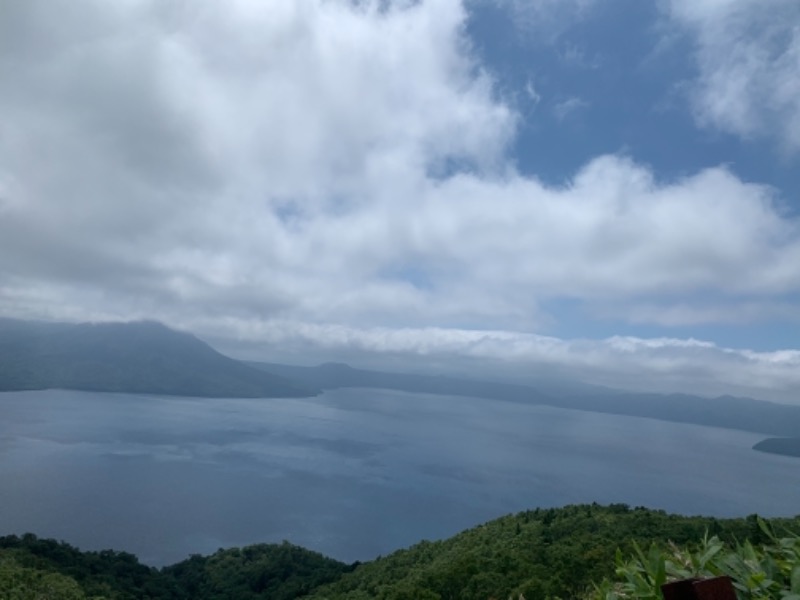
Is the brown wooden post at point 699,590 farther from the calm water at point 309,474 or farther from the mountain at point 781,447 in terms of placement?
the mountain at point 781,447

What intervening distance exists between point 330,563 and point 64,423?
9232cm

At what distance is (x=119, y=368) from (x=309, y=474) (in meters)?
115

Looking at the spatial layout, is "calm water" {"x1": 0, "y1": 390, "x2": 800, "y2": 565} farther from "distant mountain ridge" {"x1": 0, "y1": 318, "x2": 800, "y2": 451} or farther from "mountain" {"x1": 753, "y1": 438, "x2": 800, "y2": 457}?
"distant mountain ridge" {"x1": 0, "y1": 318, "x2": 800, "y2": 451}

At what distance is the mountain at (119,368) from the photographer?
14838 centimetres

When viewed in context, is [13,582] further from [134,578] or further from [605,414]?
[605,414]

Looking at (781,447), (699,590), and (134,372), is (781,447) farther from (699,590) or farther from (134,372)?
(134,372)

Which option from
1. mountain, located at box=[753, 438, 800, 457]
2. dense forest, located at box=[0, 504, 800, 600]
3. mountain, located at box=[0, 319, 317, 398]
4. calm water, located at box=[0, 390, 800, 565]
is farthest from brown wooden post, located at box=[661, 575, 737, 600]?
mountain, located at box=[0, 319, 317, 398]

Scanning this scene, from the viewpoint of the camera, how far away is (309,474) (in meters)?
76.1

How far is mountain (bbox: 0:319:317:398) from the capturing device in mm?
148375

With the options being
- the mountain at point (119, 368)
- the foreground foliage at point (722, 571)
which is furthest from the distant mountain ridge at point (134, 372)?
the foreground foliage at point (722, 571)

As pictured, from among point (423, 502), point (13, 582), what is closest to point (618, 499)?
point (423, 502)

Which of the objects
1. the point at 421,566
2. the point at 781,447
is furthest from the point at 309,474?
the point at 781,447

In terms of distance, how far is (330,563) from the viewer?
3016 cm

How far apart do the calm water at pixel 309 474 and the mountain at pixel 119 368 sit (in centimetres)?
1515
